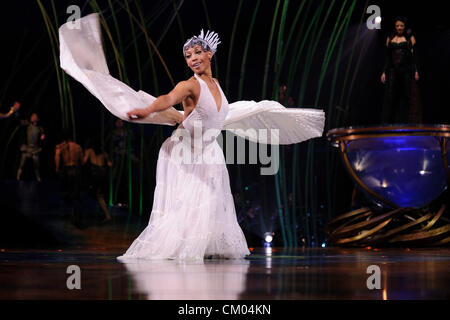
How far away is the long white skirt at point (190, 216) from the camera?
14.9ft

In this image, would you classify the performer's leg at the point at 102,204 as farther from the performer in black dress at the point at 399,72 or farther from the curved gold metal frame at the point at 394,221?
the performer in black dress at the point at 399,72

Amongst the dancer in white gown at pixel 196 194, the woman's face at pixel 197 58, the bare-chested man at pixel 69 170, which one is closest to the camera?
the dancer in white gown at pixel 196 194

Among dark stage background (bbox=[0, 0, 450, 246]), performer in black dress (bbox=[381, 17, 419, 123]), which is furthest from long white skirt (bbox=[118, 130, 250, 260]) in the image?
dark stage background (bbox=[0, 0, 450, 246])

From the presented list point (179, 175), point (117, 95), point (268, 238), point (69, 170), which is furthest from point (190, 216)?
point (69, 170)

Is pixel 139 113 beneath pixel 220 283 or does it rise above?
above

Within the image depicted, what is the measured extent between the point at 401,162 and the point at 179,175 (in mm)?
4184

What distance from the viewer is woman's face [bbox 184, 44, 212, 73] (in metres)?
4.68

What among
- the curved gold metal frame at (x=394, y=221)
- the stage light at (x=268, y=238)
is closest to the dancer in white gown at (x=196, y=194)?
the curved gold metal frame at (x=394, y=221)

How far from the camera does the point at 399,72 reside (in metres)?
9.05

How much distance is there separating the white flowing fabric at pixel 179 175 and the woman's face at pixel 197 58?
0.39 feet

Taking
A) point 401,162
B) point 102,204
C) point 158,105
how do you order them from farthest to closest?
point 102,204 < point 401,162 < point 158,105

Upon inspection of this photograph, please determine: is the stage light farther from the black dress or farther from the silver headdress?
the silver headdress

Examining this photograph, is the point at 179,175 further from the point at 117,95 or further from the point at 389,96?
the point at 389,96
